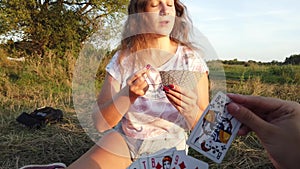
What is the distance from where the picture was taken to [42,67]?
4.50 meters

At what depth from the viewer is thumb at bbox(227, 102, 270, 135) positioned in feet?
2.32

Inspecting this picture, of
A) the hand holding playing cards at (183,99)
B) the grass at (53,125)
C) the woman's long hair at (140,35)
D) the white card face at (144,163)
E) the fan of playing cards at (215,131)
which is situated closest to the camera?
the fan of playing cards at (215,131)

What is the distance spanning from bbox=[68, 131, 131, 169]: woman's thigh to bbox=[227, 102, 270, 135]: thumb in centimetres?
66

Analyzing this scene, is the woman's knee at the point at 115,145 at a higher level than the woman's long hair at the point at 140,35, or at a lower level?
lower

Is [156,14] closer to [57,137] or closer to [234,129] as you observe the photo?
[234,129]

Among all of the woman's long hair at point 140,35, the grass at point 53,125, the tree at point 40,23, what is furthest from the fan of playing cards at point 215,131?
the tree at point 40,23

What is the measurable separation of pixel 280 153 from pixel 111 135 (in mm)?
800

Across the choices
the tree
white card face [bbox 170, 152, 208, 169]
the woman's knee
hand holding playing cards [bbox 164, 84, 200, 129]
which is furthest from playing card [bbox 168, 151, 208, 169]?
the tree

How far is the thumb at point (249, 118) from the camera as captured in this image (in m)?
0.71

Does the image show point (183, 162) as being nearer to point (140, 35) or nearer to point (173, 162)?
point (173, 162)

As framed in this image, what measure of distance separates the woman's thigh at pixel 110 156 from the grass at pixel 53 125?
210mm

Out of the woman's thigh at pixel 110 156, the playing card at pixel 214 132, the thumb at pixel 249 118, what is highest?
the thumb at pixel 249 118

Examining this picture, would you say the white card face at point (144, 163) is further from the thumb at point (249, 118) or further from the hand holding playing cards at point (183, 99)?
the thumb at point (249, 118)

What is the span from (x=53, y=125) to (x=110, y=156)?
3.78 feet
